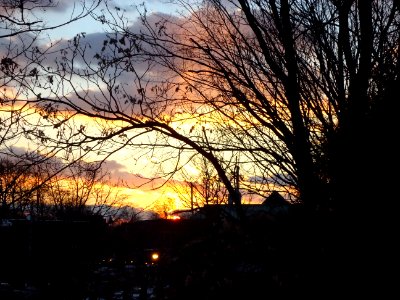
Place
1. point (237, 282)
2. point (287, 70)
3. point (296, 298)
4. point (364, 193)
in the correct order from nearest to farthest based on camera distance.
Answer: point (296, 298) → point (237, 282) → point (364, 193) → point (287, 70)

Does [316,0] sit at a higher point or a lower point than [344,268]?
higher

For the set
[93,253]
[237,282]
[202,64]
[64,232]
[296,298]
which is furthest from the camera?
[64,232]

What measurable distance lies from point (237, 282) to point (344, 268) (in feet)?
2.73

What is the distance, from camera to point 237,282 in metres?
3.78

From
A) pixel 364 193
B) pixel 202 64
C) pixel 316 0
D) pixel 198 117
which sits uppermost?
pixel 316 0

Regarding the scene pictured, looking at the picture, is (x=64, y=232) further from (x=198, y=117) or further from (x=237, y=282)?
(x=237, y=282)

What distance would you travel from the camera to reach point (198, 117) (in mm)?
9836

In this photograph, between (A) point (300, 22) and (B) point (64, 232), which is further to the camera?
(B) point (64, 232)

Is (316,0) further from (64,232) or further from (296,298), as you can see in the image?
(64,232)

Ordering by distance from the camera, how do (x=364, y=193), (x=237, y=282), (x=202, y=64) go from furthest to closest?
(x=202, y=64) < (x=364, y=193) < (x=237, y=282)

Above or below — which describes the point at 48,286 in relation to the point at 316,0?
below

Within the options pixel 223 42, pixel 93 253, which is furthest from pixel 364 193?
pixel 93 253

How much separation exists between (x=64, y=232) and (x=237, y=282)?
53.3ft

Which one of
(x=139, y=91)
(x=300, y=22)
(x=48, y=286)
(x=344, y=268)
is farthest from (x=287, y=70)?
(x=48, y=286)
